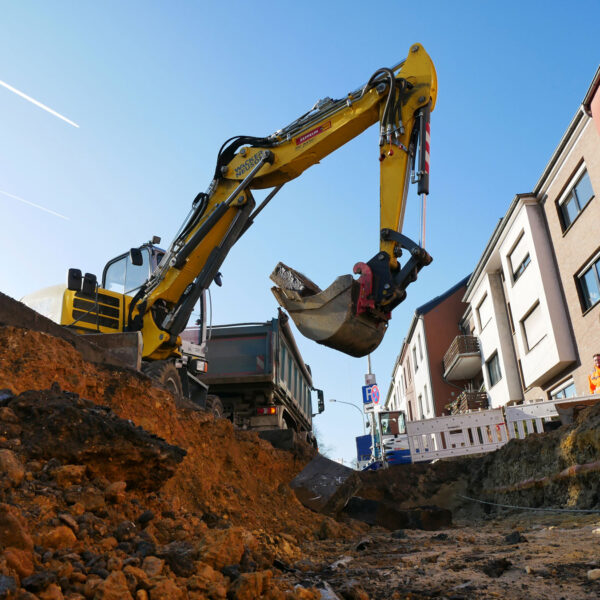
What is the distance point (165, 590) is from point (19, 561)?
55 centimetres

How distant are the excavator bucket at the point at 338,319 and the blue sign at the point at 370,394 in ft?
62.7

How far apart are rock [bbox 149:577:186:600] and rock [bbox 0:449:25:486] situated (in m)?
0.89

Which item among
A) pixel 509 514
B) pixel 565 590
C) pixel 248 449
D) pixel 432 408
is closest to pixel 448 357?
pixel 432 408

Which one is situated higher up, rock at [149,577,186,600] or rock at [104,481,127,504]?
rock at [104,481,127,504]

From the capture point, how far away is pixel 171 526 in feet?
10.1

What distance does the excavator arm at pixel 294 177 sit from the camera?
6.07 metres

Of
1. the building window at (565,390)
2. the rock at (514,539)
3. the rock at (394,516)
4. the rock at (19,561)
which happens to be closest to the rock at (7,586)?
the rock at (19,561)

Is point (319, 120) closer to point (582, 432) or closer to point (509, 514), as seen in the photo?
point (582, 432)

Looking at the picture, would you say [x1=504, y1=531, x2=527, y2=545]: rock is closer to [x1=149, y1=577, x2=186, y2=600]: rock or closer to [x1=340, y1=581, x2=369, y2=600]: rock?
[x1=340, y1=581, x2=369, y2=600]: rock

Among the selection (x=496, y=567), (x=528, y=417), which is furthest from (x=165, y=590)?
(x=528, y=417)

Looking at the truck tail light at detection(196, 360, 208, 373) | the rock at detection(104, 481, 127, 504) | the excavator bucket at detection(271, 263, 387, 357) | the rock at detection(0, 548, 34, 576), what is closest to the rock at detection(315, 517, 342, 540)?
the excavator bucket at detection(271, 263, 387, 357)

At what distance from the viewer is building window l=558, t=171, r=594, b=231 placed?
14992 mm

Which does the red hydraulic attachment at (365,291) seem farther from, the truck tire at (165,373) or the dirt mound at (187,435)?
the truck tire at (165,373)

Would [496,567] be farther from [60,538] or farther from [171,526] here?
[60,538]
